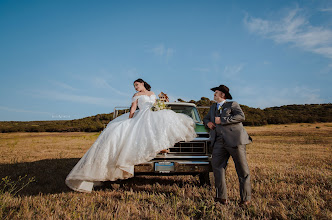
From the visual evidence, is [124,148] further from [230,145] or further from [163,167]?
[230,145]

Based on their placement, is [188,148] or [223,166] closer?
[223,166]

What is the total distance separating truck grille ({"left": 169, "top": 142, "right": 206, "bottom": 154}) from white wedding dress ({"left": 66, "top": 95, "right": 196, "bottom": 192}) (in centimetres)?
24

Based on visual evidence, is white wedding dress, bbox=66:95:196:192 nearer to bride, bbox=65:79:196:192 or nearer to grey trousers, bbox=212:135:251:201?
bride, bbox=65:79:196:192

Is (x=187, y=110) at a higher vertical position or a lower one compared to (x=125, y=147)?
higher

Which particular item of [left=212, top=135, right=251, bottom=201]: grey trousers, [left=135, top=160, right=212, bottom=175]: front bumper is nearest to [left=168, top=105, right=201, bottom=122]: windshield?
[left=135, top=160, right=212, bottom=175]: front bumper

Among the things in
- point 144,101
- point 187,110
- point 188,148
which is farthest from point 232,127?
point 187,110

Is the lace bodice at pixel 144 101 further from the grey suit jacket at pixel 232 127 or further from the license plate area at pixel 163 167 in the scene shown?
the grey suit jacket at pixel 232 127

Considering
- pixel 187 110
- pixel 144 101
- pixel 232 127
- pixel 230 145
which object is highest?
pixel 144 101

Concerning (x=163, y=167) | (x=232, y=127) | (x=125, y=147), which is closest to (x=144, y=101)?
(x=125, y=147)

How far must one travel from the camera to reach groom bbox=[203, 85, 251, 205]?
3.69 meters

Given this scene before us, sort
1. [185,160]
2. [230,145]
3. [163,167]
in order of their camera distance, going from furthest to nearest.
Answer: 1. [185,160]
2. [163,167]
3. [230,145]

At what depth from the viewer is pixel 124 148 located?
4086 millimetres

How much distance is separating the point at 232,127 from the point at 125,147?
188cm

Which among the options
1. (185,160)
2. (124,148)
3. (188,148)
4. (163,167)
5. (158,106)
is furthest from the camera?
(158,106)
